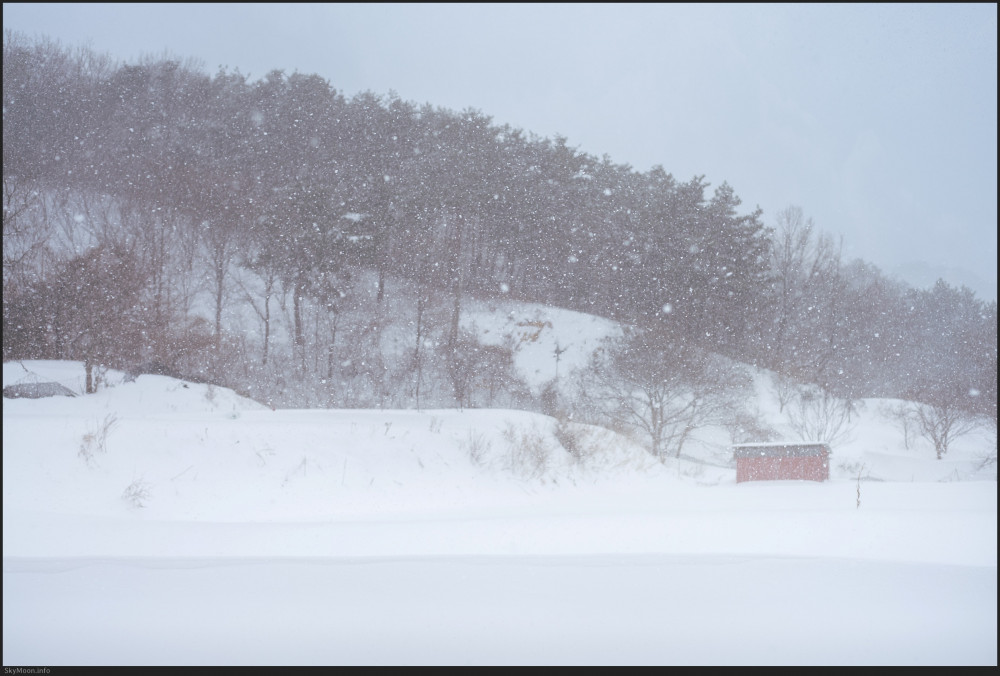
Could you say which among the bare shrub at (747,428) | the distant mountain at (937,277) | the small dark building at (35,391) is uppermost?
the distant mountain at (937,277)

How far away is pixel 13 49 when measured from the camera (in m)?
23.8

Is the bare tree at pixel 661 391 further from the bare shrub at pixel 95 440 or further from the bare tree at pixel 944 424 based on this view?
the bare shrub at pixel 95 440

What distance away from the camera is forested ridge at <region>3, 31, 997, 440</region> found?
2397 centimetres

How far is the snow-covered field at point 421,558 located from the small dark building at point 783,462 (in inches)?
87.1

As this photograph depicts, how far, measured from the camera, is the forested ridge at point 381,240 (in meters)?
24.0

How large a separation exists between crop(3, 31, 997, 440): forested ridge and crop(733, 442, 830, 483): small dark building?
341 inches

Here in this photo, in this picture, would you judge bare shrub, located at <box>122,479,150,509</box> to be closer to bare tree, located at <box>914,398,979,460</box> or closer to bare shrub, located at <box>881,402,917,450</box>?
bare tree, located at <box>914,398,979,460</box>

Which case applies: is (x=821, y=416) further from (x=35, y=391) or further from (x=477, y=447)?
(x=35, y=391)

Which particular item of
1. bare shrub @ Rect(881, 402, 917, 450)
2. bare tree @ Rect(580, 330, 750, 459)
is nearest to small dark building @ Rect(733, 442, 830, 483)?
bare tree @ Rect(580, 330, 750, 459)

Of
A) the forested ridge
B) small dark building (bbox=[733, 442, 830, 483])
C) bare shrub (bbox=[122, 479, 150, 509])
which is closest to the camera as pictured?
bare shrub (bbox=[122, 479, 150, 509])

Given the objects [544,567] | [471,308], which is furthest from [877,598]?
[471,308]

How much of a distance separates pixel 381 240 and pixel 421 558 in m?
21.2

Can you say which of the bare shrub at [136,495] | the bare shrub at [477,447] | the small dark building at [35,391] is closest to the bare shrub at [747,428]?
the bare shrub at [477,447]

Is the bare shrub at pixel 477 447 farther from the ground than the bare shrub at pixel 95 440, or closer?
closer
